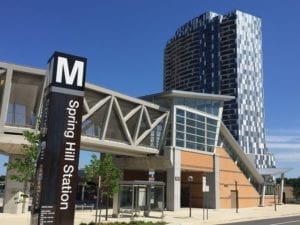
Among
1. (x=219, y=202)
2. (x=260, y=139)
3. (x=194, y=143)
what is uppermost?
(x=260, y=139)

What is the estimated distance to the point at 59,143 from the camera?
18828 millimetres

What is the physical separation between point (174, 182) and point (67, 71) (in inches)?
1175

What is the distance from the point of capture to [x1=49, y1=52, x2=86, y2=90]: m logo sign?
62.3 feet

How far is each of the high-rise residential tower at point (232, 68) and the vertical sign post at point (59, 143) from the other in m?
160

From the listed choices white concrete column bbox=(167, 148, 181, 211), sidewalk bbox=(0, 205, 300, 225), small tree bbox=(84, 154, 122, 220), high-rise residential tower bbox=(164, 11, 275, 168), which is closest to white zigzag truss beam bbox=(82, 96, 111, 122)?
sidewalk bbox=(0, 205, 300, 225)

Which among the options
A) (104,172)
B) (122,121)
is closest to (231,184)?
(122,121)

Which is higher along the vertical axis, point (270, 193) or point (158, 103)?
point (158, 103)

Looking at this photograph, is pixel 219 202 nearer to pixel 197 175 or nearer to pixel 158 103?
pixel 197 175

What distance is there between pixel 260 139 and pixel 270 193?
387 feet

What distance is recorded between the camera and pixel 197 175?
182 feet

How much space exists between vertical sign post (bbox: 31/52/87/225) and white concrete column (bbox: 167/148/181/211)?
93.2 feet

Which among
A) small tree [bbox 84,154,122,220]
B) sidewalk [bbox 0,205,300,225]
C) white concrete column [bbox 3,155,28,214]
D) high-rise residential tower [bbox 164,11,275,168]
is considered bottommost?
sidewalk [bbox 0,205,300,225]

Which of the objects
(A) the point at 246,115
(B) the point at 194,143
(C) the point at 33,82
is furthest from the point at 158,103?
(A) the point at 246,115

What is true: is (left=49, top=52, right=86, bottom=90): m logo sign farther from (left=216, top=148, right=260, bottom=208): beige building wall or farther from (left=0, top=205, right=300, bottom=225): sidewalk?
(left=216, top=148, right=260, bottom=208): beige building wall
